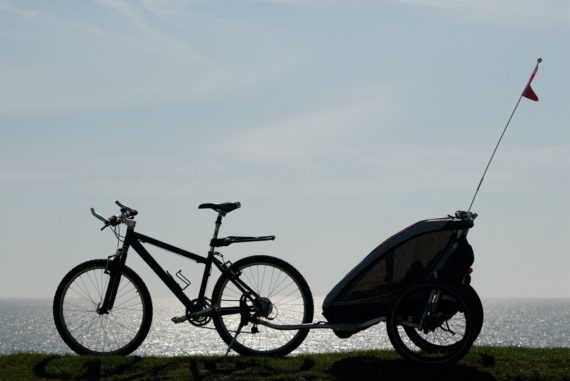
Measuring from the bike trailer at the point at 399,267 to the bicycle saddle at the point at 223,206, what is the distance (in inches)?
63.6

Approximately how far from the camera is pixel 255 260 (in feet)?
35.9

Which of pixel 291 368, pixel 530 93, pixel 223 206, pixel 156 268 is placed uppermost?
pixel 530 93

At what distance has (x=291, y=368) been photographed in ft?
33.6

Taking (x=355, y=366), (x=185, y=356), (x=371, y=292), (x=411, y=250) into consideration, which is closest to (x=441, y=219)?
(x=411, y=250)

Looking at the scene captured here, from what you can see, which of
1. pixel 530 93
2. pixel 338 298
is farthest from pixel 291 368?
pixel 530 93

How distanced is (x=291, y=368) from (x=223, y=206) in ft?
6.92

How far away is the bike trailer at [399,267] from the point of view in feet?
33.6

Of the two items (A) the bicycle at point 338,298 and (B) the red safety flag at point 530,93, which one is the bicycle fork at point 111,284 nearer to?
(A) the bicycle at point 338,298

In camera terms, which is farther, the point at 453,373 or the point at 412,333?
the point at 412,333

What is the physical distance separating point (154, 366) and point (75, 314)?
1424mm

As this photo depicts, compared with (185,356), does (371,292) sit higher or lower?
higher

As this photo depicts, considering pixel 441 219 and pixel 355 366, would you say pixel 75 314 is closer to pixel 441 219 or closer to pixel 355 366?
pixel 355 366

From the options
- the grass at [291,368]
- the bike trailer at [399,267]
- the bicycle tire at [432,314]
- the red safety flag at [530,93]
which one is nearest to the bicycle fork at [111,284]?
the grass at [291,368]

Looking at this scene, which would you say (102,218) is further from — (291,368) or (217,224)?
(291,368)
